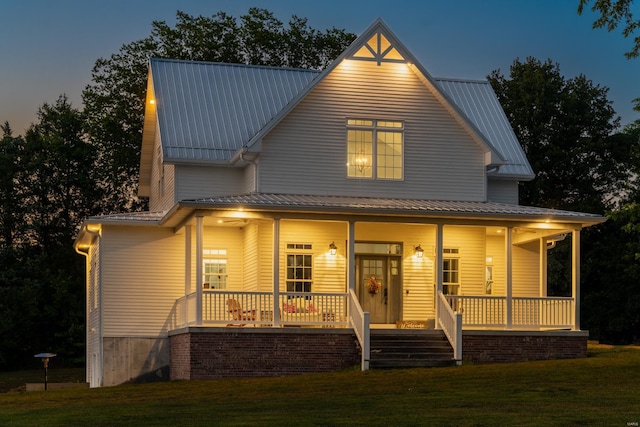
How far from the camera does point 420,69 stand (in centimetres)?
3094

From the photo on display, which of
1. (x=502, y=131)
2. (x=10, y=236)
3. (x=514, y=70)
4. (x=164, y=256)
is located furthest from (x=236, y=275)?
(x=514, y=70)

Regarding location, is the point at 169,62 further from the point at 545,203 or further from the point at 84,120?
the point at 545,203

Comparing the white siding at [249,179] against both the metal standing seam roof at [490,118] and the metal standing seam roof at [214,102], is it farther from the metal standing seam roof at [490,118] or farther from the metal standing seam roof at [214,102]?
the metal standing seam roof at [490,118]

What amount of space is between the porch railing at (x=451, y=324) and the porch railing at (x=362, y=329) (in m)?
2.22

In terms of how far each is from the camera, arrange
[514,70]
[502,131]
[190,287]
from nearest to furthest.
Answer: [190,287] → [502,131] → [514,70]

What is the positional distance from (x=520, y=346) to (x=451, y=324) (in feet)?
6.75

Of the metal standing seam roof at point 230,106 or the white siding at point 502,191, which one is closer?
the metal standing seam roof at point 230,106

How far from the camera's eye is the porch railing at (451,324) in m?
26.9

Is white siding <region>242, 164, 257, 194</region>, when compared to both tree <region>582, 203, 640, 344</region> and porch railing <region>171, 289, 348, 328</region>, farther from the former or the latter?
tree <region>582, 203, 640, 344</region>

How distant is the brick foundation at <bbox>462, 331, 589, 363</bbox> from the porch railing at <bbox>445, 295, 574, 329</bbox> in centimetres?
38

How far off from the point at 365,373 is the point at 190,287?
243 inches

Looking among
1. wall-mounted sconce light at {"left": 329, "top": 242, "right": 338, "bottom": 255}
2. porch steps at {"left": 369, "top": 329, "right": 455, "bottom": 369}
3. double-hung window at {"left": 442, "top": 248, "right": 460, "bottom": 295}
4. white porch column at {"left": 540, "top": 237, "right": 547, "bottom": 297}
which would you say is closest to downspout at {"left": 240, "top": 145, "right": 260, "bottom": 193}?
wall-mounted sconce light at {"left": 329, "top": 242, "right": 338, "bottom": 255}

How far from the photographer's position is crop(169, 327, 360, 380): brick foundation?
2611 centimetres

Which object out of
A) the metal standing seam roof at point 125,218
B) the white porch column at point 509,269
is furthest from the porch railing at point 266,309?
the white porch column at point 509,269
